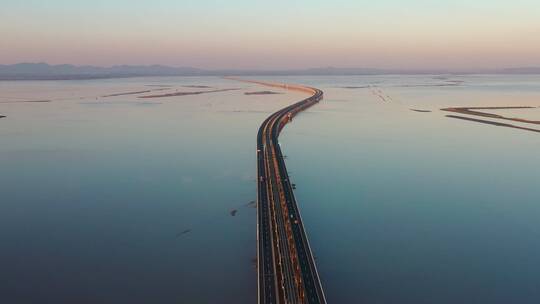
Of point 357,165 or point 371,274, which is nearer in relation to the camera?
point 371,274

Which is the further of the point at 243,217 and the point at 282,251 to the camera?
the point at 243,217

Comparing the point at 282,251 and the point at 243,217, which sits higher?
the point at 282,251

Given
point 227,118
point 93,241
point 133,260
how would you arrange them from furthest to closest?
point 227,118 → point 93,241 → point 133,260

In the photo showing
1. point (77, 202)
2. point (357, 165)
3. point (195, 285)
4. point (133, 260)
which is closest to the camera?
point (195, 285)

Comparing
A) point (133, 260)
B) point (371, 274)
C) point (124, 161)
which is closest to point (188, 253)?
point (133, 260)

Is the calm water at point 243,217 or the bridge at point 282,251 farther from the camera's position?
the calm water at point 243,217

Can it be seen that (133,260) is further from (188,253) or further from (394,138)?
(394,138)
